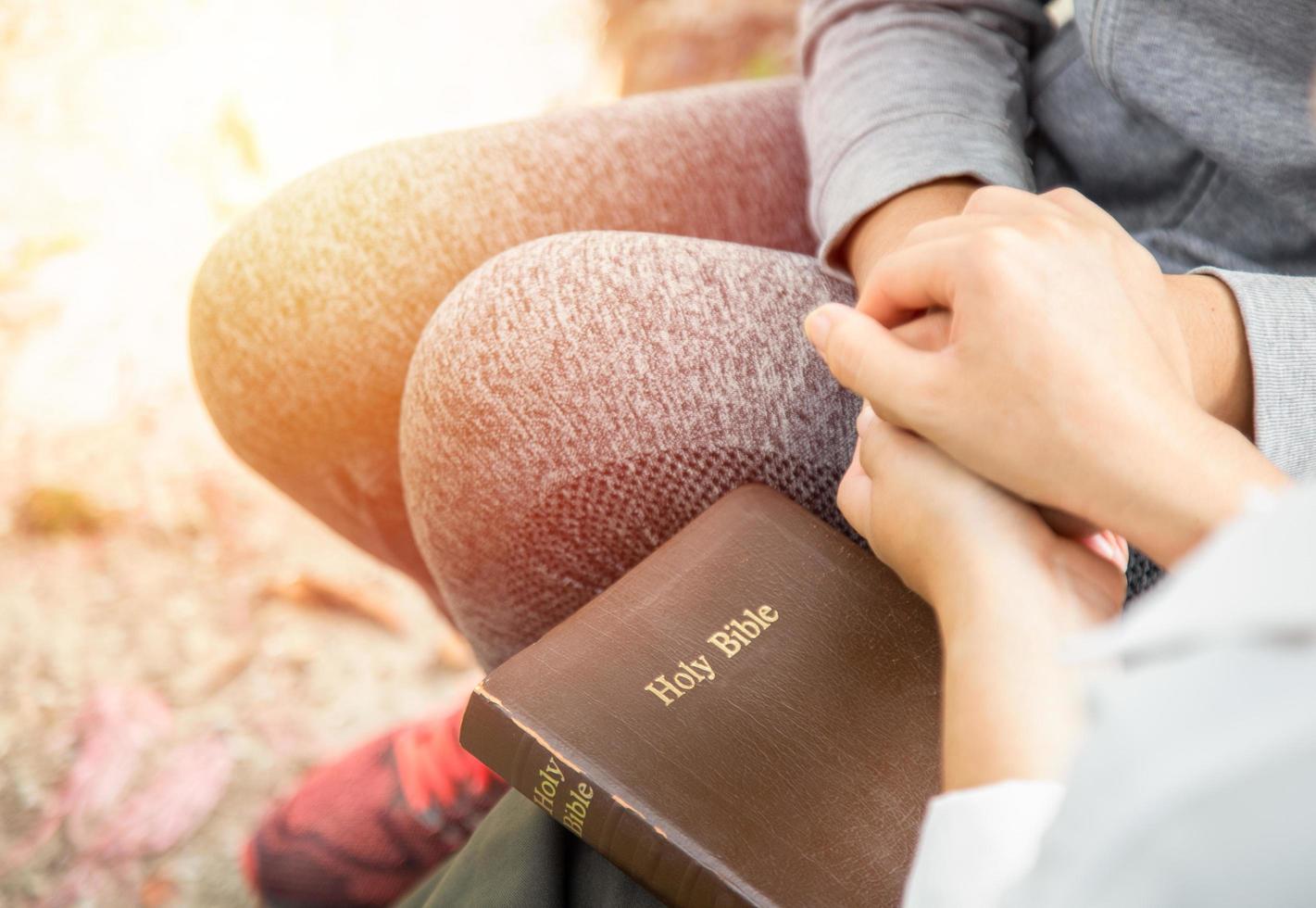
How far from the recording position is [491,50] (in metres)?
1.44

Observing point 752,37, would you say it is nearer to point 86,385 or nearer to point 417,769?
point 86,385

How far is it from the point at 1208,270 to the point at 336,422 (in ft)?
1.59

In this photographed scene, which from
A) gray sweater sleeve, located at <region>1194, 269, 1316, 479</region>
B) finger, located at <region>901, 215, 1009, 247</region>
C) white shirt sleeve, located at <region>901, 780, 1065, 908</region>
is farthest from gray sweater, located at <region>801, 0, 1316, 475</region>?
white shirt sleeve, located at <region>901, 780, 1065, 908</region>

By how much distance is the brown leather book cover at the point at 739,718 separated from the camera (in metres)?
0.37

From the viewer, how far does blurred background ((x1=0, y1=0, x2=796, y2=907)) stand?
90cm

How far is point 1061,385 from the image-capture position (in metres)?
0.35

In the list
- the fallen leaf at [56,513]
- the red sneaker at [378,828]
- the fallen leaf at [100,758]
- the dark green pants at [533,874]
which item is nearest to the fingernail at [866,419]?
the dark green pants at [533,874]

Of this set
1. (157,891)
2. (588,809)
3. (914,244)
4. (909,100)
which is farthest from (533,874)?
(157,891)

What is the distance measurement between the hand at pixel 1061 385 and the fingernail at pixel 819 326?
1 centimetres

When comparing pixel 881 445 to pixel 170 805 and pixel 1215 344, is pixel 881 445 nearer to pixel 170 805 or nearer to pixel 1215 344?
pixel 1215 344

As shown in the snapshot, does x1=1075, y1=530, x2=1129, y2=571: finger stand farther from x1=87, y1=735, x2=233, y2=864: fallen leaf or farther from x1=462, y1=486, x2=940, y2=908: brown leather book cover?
x1=87, y1=735, x2=233, y2=864: fallen leaf

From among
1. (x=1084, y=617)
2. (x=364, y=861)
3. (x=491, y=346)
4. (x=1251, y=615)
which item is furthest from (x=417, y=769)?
(x=1251, y=615)

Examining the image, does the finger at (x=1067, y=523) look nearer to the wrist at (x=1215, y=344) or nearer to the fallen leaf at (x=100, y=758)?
the wrist at (x=1215, y=344)

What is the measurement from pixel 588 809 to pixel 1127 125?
48 cm
